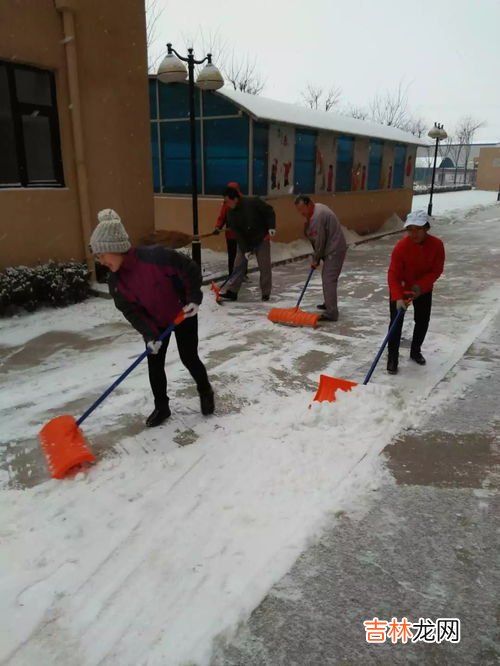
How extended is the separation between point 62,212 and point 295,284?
3950 mm

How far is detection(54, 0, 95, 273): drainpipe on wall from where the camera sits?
7141 mm

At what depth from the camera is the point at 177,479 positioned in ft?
10.5

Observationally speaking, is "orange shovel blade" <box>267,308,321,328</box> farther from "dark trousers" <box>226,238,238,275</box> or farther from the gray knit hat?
the gray knit hat

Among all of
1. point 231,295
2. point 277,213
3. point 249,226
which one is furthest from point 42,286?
point 277,213

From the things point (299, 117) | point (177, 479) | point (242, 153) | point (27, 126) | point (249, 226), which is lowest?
point (177, 479)

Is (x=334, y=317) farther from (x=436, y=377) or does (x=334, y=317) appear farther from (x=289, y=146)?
(x=289, y=146)

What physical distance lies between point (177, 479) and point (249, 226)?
186 inches

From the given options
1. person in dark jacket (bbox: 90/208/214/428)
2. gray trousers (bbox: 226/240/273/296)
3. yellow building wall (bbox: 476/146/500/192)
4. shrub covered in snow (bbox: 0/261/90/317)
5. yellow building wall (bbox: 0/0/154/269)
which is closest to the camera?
person in dark jacket (bbox: 90/208/214/428)

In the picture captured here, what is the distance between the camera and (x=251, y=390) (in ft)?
14.7

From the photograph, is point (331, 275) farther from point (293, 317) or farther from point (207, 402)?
point (207, 402)

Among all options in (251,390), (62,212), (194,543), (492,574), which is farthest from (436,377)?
(62,212)

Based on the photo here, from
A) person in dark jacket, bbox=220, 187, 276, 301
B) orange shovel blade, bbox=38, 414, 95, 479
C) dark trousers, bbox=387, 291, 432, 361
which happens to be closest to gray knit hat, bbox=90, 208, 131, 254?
orange shovel blade, bbox=38, 414, 95, 479

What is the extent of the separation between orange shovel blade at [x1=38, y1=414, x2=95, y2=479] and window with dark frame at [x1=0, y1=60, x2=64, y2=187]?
16.2 ft

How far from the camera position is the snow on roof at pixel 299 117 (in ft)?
34.3
